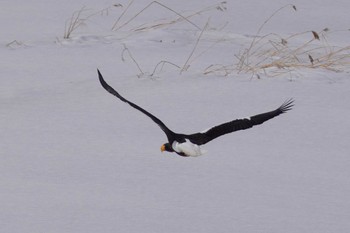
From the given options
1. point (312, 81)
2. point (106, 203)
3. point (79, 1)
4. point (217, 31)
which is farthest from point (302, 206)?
point (79, 1)

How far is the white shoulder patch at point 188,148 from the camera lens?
2.86m

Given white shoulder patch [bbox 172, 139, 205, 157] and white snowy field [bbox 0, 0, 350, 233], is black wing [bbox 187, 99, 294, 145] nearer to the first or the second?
white shoulder patch [bbox 172, 139, 205, 157]

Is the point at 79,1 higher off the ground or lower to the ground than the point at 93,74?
lower

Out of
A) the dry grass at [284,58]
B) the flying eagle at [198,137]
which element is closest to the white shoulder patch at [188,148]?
the flying eagle at [198,137]

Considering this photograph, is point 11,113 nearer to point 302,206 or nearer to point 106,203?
point 106,203

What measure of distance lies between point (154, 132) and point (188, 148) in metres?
0.51

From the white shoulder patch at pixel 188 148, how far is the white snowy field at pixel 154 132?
0.09 m

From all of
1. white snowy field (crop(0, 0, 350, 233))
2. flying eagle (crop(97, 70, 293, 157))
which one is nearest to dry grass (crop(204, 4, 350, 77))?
white snowy field (crop(0, 0, 350, 233))

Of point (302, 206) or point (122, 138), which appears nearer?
point (302, 206)

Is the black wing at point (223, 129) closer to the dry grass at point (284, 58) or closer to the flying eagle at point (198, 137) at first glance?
the flying eagle at point (198, 137)

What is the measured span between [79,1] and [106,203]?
109 inches

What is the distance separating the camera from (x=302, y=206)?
2758 mm

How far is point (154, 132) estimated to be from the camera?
11.0 feet

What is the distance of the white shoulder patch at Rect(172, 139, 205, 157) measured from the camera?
2855mm
